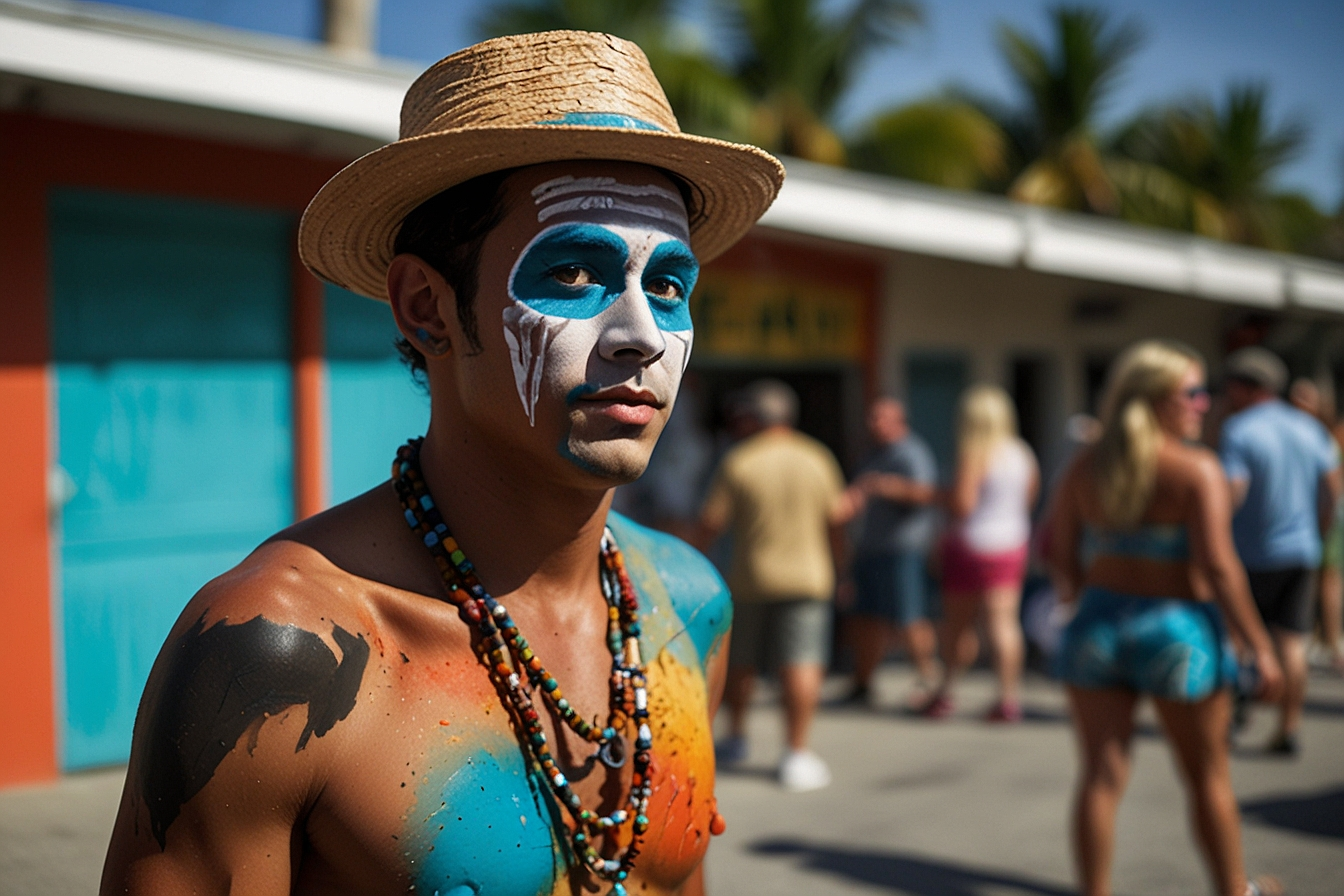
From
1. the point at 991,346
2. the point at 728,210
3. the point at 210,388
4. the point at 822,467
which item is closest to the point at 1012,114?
the point at 991,346

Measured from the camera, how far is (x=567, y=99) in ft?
5.04

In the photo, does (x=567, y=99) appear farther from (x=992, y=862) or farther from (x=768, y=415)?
(x=768, y=415)

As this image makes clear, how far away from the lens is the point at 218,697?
4.28 ft

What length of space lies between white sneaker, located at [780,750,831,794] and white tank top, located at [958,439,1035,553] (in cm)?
196

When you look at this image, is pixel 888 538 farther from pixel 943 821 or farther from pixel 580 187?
pixel 580 187

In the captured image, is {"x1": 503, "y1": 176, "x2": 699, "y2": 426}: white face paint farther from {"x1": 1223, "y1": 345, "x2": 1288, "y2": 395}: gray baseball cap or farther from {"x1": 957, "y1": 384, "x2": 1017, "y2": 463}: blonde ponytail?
{"x1": 957, "y1": 384, "x2": 1017, "y2": 463}: blonde ponytail

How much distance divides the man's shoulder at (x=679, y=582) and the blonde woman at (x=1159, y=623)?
2.24m

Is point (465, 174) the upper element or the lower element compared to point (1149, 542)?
upper

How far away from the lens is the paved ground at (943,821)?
4.54 metres

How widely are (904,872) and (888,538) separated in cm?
293

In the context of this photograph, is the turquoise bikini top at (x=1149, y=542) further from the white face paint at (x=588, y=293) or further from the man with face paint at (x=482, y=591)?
the white face paint at (x=588, y=293)

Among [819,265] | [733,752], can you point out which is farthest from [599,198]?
[819,265]

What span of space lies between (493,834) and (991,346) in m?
9.86

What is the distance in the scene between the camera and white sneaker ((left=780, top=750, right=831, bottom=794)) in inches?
231
